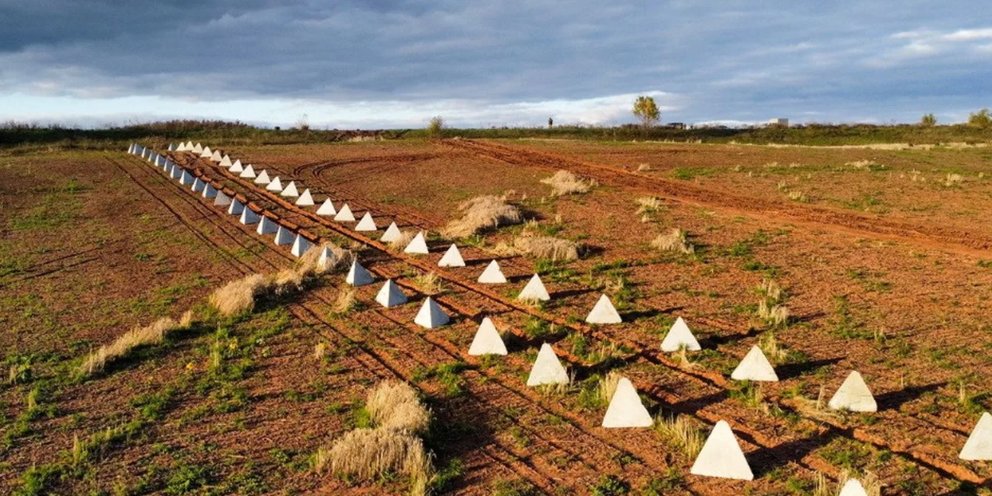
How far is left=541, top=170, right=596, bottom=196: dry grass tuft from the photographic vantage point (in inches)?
1163

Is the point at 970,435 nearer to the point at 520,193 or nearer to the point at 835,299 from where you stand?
the point at 835,299

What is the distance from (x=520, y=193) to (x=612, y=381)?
20132 mm

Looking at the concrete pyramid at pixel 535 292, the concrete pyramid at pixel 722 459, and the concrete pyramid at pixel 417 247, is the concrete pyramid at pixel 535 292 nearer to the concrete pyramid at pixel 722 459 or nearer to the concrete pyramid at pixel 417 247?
the concrete pyramid at pixel 417 247

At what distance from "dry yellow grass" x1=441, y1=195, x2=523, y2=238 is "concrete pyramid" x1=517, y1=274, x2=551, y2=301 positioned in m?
6.65

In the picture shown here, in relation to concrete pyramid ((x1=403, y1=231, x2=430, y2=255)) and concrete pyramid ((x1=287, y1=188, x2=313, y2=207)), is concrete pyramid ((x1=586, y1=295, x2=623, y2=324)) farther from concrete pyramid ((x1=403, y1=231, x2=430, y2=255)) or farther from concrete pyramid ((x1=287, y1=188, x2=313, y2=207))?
concrete pyramid ((x1=287, y1=188, x2=313, y2=207))

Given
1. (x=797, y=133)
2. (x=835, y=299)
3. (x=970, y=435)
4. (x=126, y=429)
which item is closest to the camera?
(x=970, y=435)

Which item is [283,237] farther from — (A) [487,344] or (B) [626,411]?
(B) [626,411]

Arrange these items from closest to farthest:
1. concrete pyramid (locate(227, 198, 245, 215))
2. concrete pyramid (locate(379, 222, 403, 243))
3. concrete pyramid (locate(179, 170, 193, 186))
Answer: concrete pyramid (locate(379, 222, 403, 243)) < concrete pyramid (locate(227, 198, 245, 215)) < concrete pyramid (locate(179, 170, 193, 186))

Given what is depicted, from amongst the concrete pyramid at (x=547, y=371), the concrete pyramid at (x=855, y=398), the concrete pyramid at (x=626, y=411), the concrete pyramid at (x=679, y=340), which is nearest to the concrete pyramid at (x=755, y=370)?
the concrete pyramid at (x=855, y=398)

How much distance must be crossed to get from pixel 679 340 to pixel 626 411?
308cm

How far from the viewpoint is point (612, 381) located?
10.8m

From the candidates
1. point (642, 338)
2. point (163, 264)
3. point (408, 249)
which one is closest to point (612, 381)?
point (642, 338)

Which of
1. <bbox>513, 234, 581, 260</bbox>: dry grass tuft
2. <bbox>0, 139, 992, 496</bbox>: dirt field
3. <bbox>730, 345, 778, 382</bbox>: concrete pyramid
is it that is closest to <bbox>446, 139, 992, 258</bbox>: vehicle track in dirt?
<bbox>0, 139, 992, 496</bbox>: dirt field

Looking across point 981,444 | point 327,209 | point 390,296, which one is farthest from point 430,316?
point 327,209
